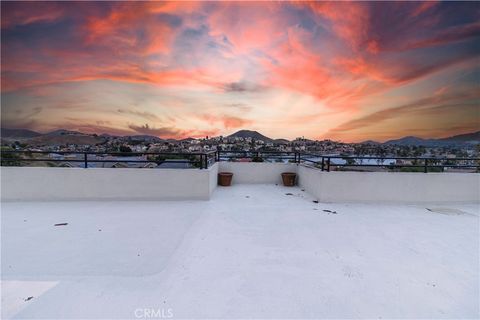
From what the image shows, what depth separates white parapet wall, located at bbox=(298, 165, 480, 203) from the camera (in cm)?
428

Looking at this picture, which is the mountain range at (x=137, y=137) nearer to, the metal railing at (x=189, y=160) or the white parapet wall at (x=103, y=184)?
the metal railing at (x=189, y=160)

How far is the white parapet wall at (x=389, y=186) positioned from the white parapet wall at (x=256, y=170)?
1.88 m

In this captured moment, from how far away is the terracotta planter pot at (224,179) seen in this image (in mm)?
5690

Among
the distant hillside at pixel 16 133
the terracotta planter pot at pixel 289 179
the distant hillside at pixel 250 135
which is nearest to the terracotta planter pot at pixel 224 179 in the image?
the terracotta planter pot at pixel 289 179

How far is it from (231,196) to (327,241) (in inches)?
101

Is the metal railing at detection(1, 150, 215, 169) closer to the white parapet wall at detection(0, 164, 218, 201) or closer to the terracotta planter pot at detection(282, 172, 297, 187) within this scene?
the white parapet wall at detection(0, 164, 218, 201)

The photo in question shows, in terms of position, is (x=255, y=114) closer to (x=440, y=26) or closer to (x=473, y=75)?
(x=440, y=26)

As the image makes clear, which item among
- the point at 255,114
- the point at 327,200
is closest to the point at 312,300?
the point at 327,200

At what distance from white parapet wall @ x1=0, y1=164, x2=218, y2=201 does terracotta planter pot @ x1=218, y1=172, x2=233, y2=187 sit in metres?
1.33

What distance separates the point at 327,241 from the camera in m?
2.52

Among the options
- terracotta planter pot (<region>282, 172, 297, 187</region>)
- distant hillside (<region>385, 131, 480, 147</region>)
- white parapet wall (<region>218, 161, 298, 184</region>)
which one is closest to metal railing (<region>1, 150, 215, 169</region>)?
white parapet wall (<region>218, 161, 298, 184</region>)

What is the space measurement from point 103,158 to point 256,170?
13.2ft

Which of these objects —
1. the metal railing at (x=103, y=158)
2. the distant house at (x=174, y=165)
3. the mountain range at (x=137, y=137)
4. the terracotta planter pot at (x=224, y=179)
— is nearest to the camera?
the metal railing at (x=103, y=158)

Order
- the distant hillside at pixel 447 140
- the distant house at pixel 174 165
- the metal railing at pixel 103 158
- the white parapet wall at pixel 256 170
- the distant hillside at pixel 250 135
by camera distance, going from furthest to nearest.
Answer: the distant hillside at pixel 250 135, the white parapet wall at pixel 256 170, the distant hillside at pixel 447 140, the distant house at pixel 174 165, the metal railing at pixel 103 158
